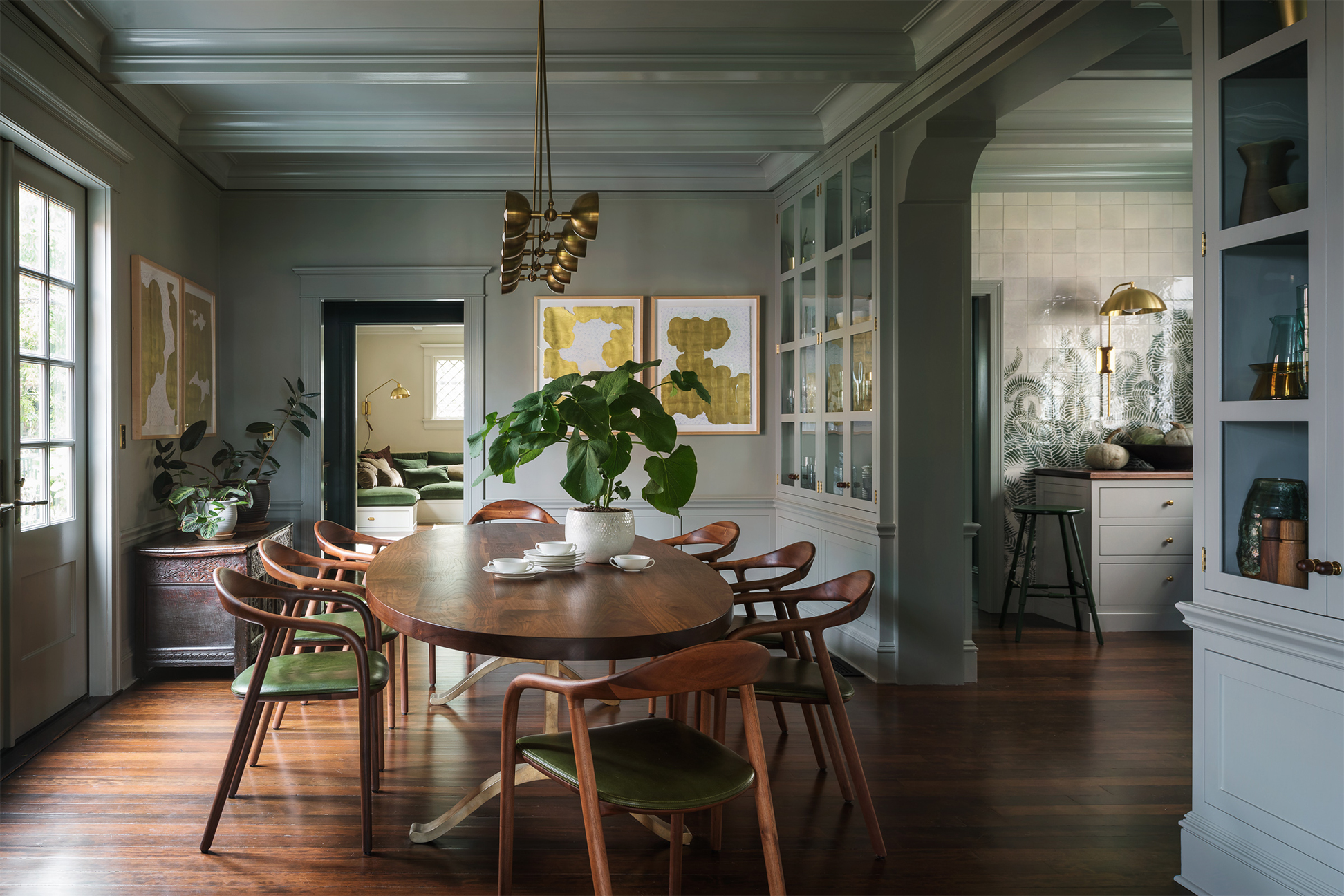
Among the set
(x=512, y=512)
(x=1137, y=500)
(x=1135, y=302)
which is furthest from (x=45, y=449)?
(x=1135, y=302)

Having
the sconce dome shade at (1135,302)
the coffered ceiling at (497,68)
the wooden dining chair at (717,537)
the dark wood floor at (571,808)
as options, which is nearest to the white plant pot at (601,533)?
the dark wood floor at (571,808)

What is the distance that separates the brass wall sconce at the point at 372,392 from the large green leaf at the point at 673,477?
3472 mm

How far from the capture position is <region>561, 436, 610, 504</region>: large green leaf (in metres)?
2.63

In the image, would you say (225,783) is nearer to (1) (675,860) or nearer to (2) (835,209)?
(1) (675,860)

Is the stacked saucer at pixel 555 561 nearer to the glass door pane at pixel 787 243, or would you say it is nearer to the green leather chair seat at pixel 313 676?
the green leather chair seat at pixel 313 676

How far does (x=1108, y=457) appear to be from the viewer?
17.0 ft

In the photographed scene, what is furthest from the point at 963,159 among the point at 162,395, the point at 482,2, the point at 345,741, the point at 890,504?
the point at 162,395

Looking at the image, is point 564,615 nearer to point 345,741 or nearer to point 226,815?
point 226,815

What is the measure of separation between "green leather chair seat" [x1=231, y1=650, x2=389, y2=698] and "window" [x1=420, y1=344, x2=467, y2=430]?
3.41 m

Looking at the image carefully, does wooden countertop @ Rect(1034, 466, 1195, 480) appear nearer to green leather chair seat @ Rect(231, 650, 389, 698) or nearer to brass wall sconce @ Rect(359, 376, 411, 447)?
green leather chair seat @ Rect(231, 650, 389, 698)

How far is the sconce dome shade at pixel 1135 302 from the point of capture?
524cm

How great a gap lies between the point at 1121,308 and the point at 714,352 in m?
2.67

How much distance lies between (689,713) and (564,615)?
1656 millimetres

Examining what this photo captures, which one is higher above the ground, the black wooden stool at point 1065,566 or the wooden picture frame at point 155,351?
the wooden picture frame at point 155,351
